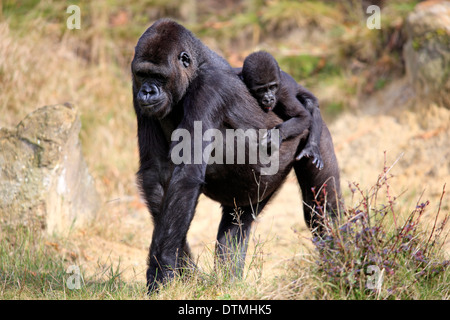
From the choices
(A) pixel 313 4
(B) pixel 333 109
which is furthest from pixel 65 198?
(A) pixel 313 4

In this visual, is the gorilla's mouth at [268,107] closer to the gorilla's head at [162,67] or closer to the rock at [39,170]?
the gorilla's head at [162,67]

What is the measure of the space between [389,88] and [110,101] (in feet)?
14.9

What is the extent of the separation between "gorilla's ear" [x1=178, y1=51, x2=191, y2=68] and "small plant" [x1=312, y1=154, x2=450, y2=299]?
60.2 inches

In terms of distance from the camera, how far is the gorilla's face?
3924 millimetres

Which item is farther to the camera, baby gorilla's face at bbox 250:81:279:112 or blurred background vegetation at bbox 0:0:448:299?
blurred background vegetation at bbox 0:0:448:299

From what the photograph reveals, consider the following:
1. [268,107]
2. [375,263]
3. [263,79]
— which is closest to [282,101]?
[268,107]

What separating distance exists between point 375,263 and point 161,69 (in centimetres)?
193

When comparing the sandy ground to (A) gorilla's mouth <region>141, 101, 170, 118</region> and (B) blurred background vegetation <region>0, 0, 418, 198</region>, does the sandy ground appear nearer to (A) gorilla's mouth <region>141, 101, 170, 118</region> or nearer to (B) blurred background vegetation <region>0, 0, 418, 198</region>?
(B) blurred background vegetation <region>0, 0, 418, 198</region>

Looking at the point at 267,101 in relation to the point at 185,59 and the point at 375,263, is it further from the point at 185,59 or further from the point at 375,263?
the point at 375,263

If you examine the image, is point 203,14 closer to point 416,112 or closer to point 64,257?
→ point 416,112

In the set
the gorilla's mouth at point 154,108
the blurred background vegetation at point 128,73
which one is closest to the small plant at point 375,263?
the gorilla's mouth at point 154,108

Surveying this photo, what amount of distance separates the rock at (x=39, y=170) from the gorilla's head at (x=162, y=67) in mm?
1920

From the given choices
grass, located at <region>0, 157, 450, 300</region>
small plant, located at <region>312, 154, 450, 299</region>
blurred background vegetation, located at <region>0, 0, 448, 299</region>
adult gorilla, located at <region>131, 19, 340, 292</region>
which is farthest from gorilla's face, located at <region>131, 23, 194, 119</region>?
blurred background vegetation, located at <region>0, 0, 448, 299</region>

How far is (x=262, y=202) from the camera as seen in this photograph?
A: 4789 mm
